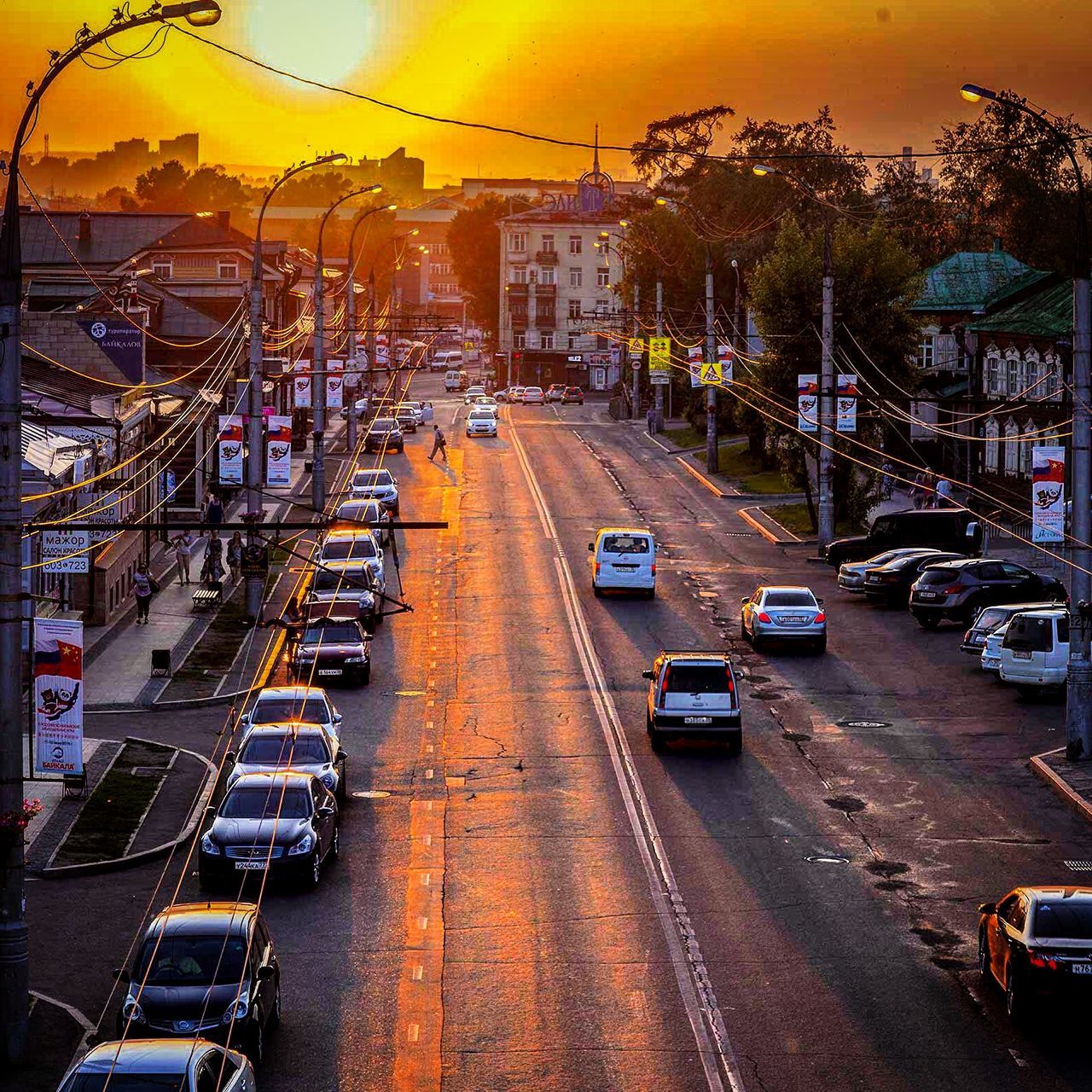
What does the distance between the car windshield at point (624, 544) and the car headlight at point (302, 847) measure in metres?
26.1

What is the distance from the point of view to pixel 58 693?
25.4m

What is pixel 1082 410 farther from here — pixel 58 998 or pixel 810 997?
pixel 58 998

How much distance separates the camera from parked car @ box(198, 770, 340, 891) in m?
26.1

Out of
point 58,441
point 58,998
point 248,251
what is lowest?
point 58,998

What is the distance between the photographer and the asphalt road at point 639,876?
1967 cm

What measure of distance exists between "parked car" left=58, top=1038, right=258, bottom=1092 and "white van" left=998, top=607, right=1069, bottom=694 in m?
25.6

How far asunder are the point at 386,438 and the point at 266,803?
5809 cm

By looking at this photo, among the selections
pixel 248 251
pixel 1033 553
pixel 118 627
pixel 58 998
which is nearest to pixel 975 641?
pixel 1033 553

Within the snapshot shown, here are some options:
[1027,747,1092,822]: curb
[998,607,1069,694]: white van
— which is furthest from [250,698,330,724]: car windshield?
[998,607,1069,694]: white van

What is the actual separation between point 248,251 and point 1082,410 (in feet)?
235

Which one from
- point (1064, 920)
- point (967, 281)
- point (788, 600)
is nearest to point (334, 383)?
point (967, 281)

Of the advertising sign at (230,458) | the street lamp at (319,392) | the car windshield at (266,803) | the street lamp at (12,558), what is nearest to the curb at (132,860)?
the car windshield at (266,803)

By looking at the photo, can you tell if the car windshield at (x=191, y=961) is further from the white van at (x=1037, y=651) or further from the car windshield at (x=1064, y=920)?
the white van at (x=1037, y=651)

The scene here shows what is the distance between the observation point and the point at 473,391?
130750 mm
